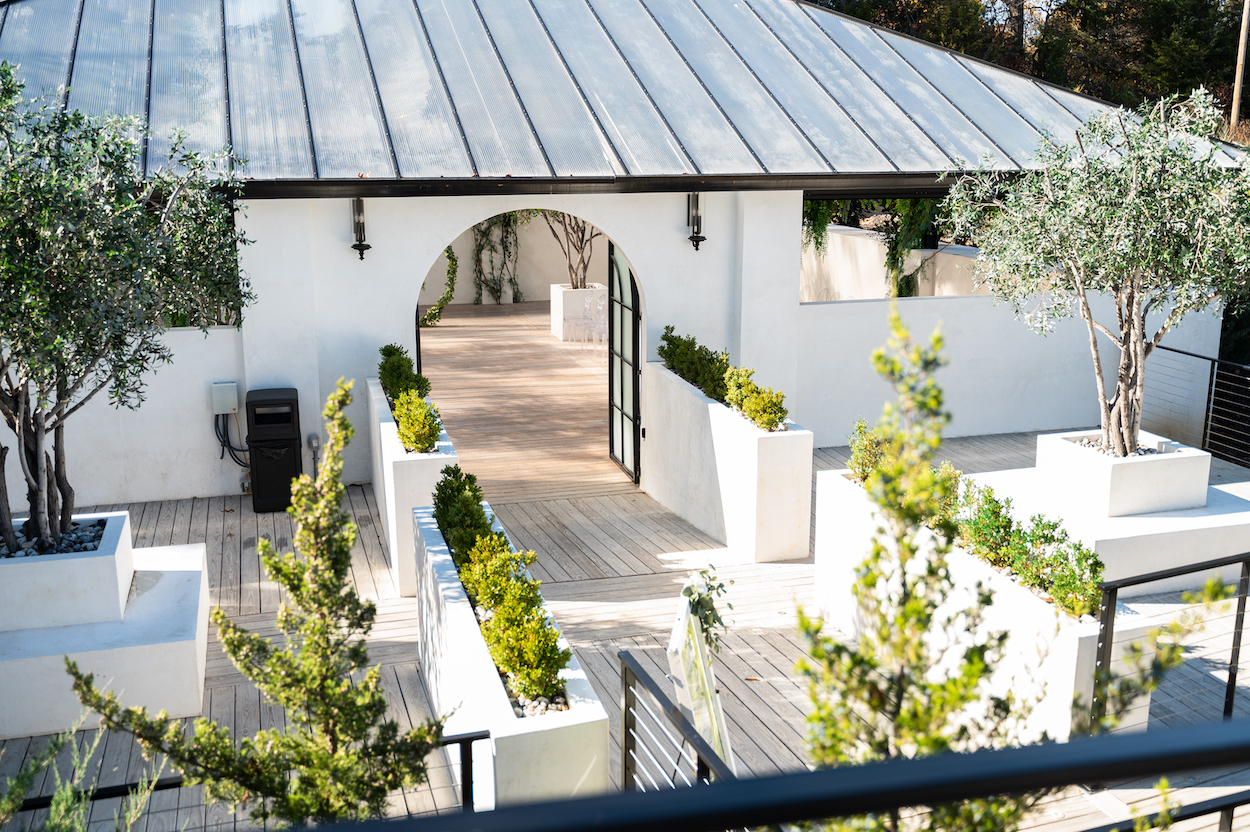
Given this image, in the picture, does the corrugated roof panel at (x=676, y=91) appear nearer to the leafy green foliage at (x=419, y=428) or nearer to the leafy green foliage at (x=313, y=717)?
the leafy green foliage at (x=419, y=428)

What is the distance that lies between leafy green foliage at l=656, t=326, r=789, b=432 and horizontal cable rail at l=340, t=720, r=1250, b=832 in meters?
6.79

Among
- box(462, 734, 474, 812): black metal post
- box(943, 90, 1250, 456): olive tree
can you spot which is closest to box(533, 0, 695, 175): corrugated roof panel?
box(943, 90, 1250, 456): olive tree

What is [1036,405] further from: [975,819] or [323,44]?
[975,819]

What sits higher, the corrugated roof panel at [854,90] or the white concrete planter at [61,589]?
the corrugated roof panel at [854,90]

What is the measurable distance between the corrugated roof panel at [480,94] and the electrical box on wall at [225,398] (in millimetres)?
2801

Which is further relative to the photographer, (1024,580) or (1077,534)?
(1077,534)

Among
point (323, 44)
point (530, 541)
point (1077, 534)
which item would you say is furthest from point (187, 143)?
point (1077, 534)

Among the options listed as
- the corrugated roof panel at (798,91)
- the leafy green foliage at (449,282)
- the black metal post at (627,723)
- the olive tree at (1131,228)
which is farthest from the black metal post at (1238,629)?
the leafy green foliage at (449,282)

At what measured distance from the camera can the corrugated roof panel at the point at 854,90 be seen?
10.3 meters

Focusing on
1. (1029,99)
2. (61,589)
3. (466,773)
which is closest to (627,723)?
(466,773)

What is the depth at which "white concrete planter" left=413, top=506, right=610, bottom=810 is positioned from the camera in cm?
398

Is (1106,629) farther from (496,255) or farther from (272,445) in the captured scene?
(496,255)

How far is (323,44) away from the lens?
10320mm

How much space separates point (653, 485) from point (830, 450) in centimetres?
227
